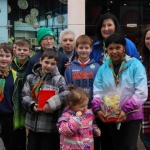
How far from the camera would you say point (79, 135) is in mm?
3684

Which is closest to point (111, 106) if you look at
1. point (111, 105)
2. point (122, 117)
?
point (111, 105)

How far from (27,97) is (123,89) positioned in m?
1.24

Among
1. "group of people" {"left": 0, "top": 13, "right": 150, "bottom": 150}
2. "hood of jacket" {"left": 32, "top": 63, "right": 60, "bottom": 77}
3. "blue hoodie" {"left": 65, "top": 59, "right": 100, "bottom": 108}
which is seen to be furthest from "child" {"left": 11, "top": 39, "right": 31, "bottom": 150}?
"blue hoodie" {"left": 65, "top": 59, "right": 100, "bottom": 108}

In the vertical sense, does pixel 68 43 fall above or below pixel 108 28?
below

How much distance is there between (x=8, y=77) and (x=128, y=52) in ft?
5.50

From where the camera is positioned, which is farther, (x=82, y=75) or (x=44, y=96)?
(x=82, y=75)

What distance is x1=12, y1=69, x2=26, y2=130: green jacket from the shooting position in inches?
171

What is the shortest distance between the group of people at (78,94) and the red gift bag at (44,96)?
0.19ft

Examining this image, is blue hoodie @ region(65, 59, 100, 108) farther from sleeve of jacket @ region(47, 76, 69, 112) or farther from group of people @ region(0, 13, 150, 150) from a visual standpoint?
sleeve of jacket @ region(47, 76, 69, 112)

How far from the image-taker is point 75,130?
3.58 meters

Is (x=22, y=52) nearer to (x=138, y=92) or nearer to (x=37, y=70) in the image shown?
(x=37, y=70)

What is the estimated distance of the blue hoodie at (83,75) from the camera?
4234mm

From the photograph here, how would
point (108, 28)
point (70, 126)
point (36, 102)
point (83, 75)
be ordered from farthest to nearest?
point (108, 28), point (83, 75), point (36, 102), point (70, 126)

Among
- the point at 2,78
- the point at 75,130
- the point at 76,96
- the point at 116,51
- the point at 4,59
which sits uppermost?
the point at 116,51
